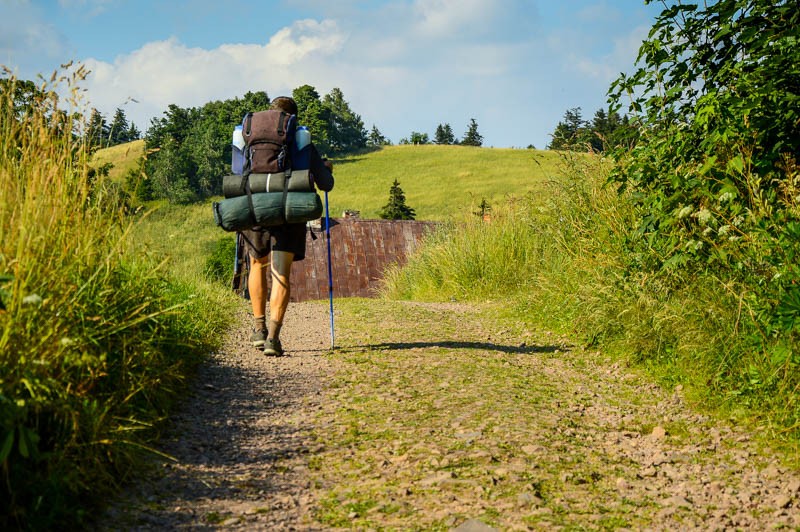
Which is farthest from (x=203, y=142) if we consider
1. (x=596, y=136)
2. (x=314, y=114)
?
(x=596, y=136)

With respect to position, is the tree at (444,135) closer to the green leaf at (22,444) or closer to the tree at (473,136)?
the tree at (473,136)

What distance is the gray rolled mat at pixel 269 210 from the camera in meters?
6.44

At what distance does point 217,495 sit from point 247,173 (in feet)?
12.6

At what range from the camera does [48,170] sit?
13.8ft

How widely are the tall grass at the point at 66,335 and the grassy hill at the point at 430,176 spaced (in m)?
44.2

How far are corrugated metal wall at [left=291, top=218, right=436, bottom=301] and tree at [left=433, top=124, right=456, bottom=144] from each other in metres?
121

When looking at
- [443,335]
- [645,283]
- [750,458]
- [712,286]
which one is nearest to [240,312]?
[443,335]

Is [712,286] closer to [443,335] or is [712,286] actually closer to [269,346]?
[443,335]

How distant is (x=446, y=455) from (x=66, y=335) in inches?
84.7

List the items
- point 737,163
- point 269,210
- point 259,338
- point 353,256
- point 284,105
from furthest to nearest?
1. point 353,256
2. point 259,338
3. point 284,105
4. point 269,210
5. point 737,163

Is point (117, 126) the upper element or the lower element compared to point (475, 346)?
upper

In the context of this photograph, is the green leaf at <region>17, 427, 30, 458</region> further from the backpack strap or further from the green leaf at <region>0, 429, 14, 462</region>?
the backpack strap

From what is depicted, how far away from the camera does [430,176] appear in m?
69.5

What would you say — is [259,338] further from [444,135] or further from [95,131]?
[444,135]
